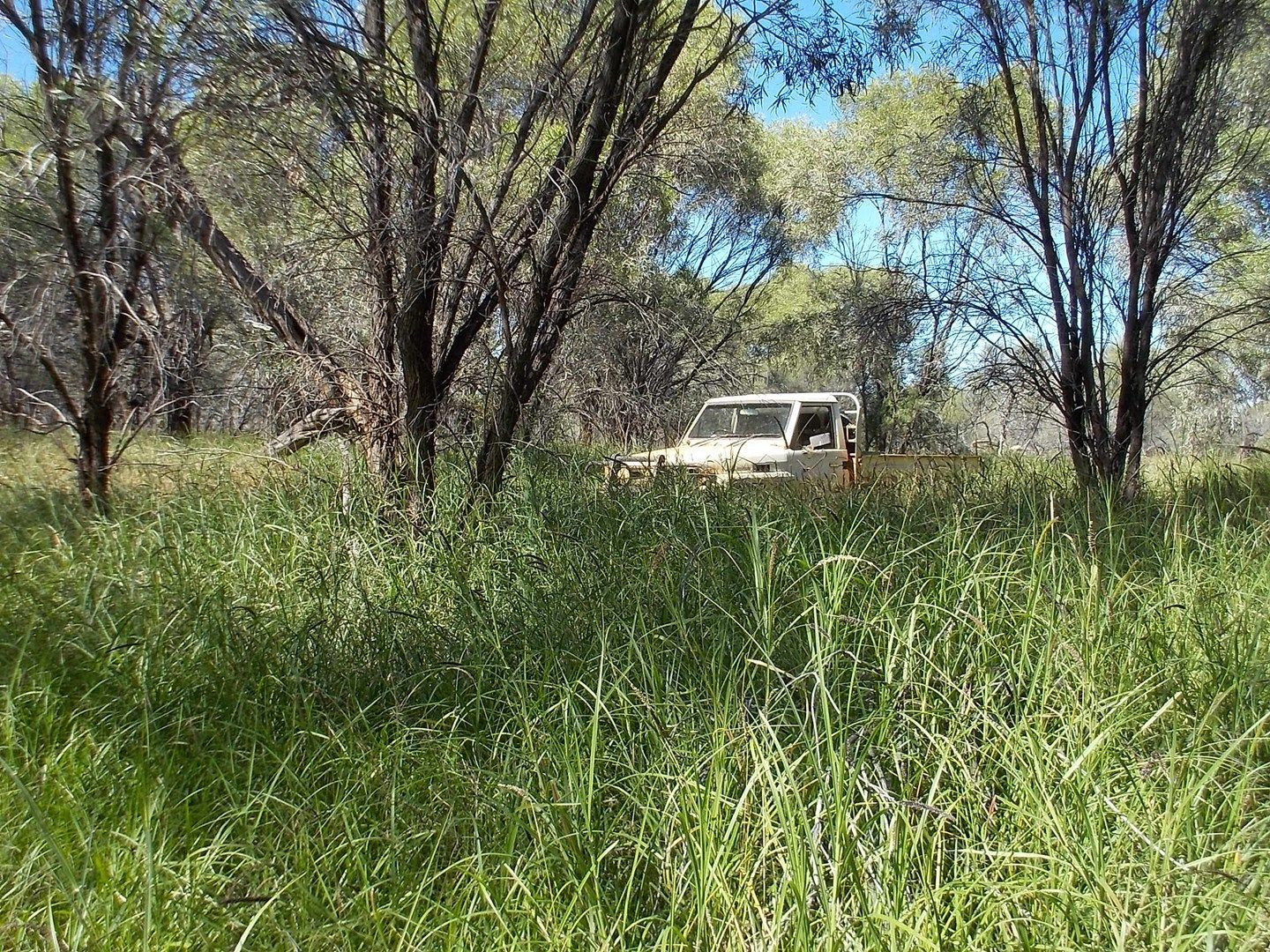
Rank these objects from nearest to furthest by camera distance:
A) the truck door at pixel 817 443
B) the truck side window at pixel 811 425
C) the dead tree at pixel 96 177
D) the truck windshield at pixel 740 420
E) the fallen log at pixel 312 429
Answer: the dead tree at pixel 96 177
the fallen log at pixel 312 429
the truck door at pixel 817 443
the truck side window at pixel 811 425
the truck windshield at pixel 740 420

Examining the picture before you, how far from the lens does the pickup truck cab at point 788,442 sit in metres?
8.57

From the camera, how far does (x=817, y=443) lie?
28.6 ft

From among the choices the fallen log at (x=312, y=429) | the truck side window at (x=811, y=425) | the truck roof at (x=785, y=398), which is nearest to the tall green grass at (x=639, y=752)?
the fallen log at (x=312, y=429)

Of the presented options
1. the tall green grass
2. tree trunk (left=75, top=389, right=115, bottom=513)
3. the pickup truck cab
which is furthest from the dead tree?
the pickup truck cab

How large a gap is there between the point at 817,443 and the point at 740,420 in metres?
1.44

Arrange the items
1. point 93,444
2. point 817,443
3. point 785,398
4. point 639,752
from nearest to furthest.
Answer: point 639,752 → point 93,444 → point 817,443 → point 785,398

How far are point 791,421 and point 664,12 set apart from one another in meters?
4.43

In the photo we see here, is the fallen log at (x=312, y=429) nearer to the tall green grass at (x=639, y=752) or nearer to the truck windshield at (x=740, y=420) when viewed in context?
the tall green grass at (x=639, y=752)

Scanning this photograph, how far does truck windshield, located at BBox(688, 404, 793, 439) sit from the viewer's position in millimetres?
9719

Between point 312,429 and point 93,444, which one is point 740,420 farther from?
point 93,444

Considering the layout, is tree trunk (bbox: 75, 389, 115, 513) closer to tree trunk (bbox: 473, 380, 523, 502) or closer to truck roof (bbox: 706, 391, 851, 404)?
tree trunk (bbox: 473, 380, 523, 502)

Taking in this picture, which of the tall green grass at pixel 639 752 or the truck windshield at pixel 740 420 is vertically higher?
the truck windshield at pixel 740 420

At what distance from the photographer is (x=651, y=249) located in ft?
67.5

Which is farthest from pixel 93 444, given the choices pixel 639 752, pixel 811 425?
pixel 811 425
